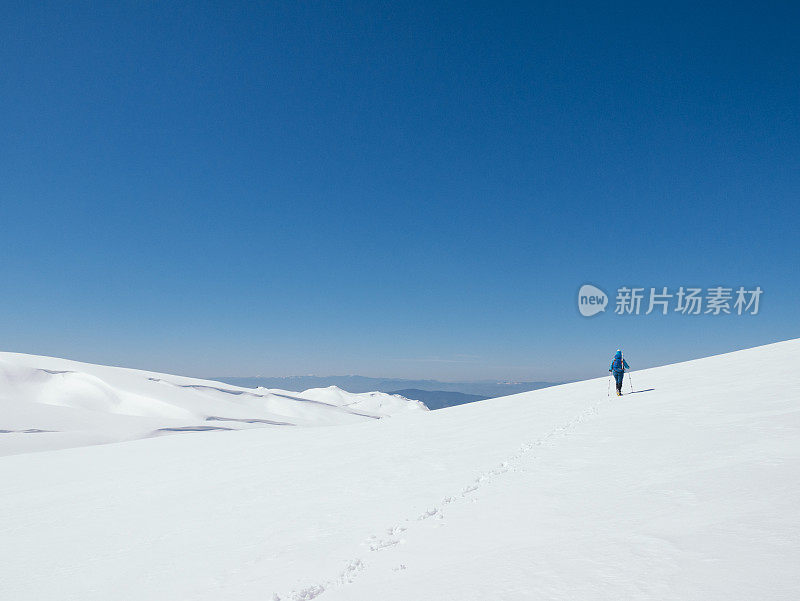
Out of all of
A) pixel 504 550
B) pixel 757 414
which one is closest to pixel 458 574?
pixel 504 550

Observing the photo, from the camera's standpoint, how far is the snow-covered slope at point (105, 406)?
37.5m

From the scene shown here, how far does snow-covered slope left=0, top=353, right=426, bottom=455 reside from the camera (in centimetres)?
3750

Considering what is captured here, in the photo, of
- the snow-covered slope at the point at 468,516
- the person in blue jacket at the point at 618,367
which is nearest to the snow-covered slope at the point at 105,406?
the snow-covered slope at the point at 468,516

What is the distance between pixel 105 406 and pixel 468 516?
59.4 m

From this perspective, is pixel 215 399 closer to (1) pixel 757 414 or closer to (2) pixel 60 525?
(2) pixel 60 525

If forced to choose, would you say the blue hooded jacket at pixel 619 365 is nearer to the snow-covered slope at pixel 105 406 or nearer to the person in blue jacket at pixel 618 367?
the person in blue jacket at pixel 618 367

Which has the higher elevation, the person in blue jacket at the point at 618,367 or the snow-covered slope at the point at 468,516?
the person in blue jacket at the point at 618,367

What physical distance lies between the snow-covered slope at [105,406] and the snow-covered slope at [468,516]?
2824 centimetres

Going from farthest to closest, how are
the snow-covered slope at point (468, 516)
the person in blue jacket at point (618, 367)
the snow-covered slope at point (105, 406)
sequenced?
the snow-covered slope at point (105, 406), the person in blue jacket at point (618, 367), the snow-covered slope at point (468, 516)

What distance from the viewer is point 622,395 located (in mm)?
17828

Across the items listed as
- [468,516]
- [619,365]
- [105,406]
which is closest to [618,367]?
[619,365]

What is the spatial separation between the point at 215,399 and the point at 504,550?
69007mm

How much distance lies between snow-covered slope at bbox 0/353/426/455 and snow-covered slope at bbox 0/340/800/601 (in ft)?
92.7

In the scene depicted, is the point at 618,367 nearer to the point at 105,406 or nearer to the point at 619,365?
the point at 619,365
